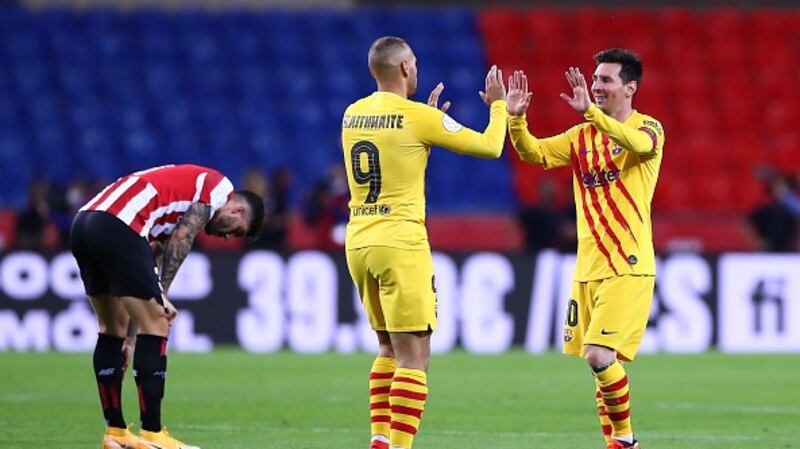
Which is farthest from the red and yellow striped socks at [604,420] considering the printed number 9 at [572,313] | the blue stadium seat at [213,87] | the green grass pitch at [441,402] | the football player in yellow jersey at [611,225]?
the blue stadium seat at [213,87]

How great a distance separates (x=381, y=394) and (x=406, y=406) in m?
0.46

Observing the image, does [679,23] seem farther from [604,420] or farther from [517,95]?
[604,420]

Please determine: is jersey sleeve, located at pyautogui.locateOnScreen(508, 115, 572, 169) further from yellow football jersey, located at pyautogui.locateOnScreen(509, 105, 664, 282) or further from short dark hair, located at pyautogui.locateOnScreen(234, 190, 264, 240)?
short dark hair, located at pyautogui.locateOnScreen(234, 190, 264, 240)

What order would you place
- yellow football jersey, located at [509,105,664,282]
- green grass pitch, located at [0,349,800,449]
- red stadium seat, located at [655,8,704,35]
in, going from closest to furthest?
yellow football jersey, located at [509,105,664,282]
green grass pitch, located at [0,349,800,449]
red stadium seat, located at [655,8,704,35]

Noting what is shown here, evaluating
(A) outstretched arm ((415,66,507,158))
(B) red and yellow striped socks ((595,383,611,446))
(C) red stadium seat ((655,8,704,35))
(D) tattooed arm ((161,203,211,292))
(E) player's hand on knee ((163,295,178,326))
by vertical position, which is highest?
(C) red stadium seat ((655,8,704,35))

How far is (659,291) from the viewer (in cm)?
1655

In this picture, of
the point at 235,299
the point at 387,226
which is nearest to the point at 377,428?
the point at 387,226

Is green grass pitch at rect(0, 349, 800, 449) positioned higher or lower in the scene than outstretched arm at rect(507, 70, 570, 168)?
lower

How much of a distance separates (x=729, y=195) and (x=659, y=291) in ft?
19.5

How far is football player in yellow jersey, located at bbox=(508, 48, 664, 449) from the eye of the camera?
7777 millimetres

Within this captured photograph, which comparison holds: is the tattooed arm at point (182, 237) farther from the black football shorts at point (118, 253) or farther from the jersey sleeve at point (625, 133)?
the jersey sleeve at point (625, 133)

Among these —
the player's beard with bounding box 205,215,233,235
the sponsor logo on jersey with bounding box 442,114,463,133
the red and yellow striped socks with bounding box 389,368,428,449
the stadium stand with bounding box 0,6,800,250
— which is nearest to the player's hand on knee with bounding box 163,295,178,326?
the player's beard with bounding box 205,215,233,235

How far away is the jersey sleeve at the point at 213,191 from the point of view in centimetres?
784

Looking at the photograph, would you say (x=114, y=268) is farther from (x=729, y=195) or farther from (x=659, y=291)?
(x=729, y=195)
